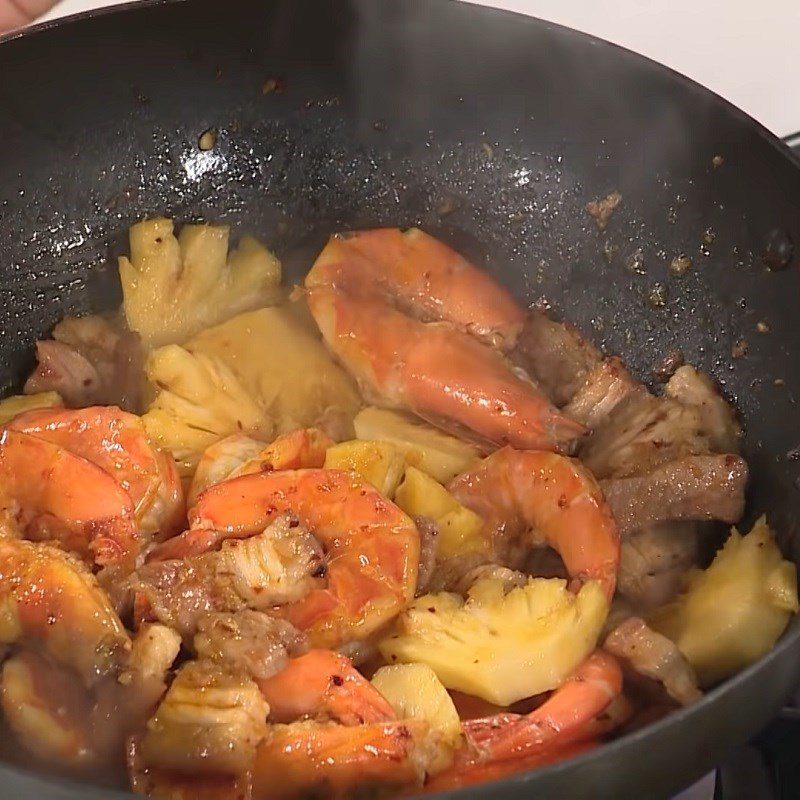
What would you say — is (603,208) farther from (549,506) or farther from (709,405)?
(549,506)

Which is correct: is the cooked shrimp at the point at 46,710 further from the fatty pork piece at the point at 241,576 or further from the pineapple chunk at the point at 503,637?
the pineapple chunk at the point at 503,637

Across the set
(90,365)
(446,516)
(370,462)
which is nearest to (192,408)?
(90,365)

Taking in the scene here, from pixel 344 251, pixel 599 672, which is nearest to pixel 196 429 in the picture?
pixel 344 251

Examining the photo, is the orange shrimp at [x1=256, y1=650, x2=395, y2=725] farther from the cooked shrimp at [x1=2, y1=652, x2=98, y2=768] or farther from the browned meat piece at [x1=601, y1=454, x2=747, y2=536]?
the browned meat piece at [x1=601, y1=454, x2=747, y2=536]

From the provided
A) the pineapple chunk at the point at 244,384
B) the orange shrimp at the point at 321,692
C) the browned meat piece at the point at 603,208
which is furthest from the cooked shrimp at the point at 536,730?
the browned meat piece at the point at 603,208

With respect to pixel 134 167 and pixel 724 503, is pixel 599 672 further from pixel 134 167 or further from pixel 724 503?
pixel 134 167

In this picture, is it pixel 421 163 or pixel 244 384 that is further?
pixel 421 163
